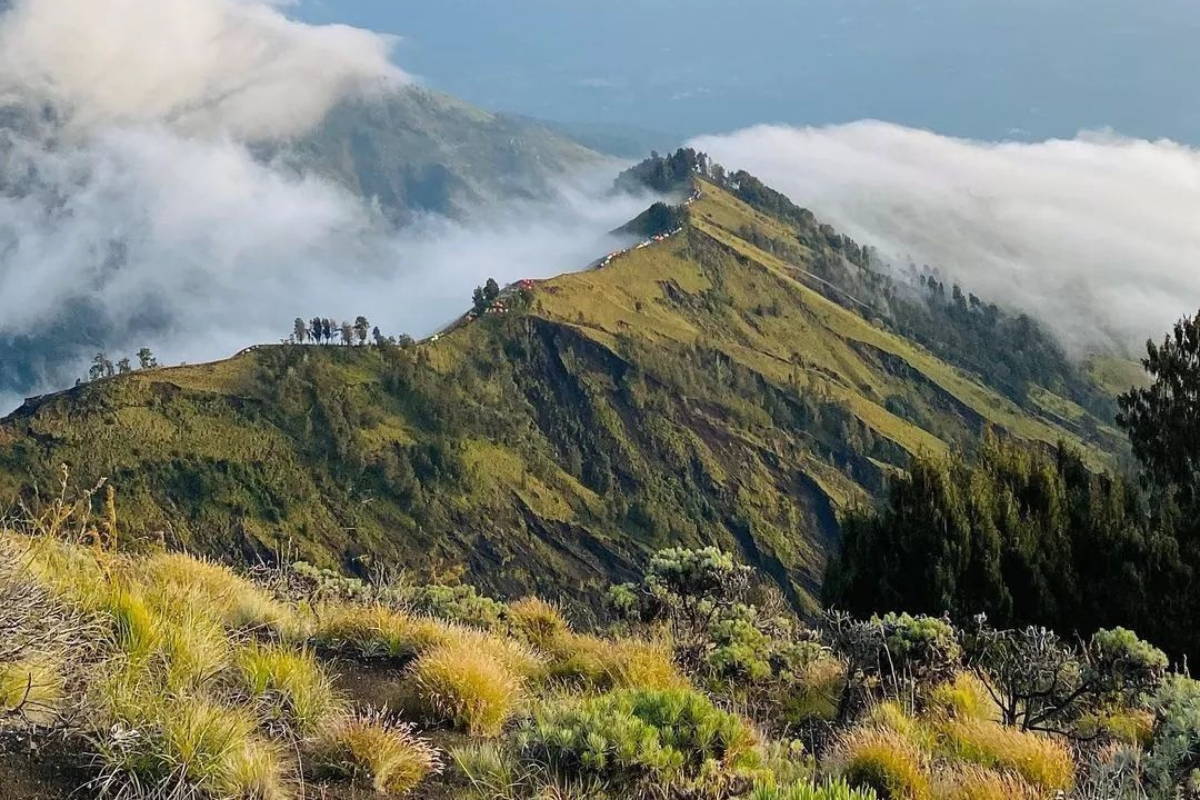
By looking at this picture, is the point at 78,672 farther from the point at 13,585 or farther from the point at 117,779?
the point at 117,779

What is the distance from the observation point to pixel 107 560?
830 centimetres

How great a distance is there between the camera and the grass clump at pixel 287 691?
6938 millimetres

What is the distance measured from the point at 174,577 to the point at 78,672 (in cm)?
352

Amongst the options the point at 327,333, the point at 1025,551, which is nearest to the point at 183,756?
the point at 1025,551

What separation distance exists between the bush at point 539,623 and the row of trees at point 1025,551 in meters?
8.51

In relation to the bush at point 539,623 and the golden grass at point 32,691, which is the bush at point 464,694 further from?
the bush at point 539,623

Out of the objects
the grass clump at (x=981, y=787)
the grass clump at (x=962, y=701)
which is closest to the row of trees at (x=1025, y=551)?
the grass clump at (x=962, y=701)

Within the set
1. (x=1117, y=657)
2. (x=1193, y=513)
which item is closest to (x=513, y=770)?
(x=1117, y=657)

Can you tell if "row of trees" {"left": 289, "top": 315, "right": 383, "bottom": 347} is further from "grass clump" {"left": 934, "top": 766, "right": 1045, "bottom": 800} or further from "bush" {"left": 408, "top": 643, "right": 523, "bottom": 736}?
"grass clump" {"left": 934, "top": 766, "right": 1045, "bottom": 800}

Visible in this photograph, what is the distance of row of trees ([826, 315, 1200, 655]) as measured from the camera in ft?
62.7

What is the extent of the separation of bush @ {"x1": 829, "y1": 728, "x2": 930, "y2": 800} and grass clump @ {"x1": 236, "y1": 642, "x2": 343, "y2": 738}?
13.0ft

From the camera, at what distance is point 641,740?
20.6ft

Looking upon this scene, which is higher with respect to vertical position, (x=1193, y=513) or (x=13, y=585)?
(x=13, y=585)

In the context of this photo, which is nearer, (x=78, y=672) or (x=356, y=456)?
(x=78, y=672)
